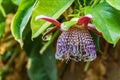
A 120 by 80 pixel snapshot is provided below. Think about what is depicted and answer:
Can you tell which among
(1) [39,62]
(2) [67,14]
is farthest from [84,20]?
(1) [39,62]

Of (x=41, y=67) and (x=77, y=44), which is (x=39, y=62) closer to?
(x=41, y=67)

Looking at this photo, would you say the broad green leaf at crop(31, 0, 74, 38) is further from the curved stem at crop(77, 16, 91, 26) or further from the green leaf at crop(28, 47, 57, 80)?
the green leaf at crop(28, 47, 57, 80)

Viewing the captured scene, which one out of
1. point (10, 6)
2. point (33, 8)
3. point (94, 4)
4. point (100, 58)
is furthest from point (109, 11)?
point (100, 58)

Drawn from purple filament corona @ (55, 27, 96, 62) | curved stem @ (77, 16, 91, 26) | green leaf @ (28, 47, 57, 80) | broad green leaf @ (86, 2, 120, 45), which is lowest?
green leaf @ (28, 47, 57, 80)

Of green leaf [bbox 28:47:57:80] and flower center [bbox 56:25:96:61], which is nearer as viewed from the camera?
flower center [bbox 56:25:96:61]

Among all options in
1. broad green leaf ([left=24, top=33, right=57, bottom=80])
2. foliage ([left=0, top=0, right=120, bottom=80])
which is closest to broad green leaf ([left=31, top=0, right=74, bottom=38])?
foliage ([left=0, top=0, right=120, bottom=80])

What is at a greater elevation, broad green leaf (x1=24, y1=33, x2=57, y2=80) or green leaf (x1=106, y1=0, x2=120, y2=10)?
green leaf (x1=106, y1=0, x2=120, y2=10)
